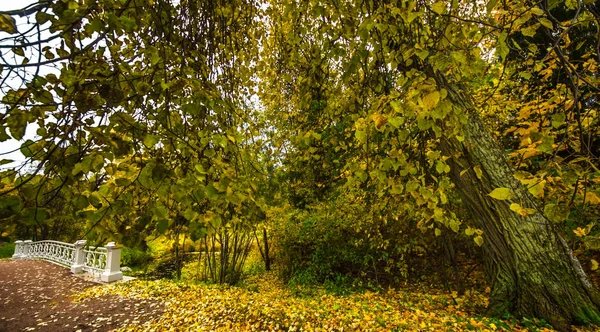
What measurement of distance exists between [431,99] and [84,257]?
12207 mm

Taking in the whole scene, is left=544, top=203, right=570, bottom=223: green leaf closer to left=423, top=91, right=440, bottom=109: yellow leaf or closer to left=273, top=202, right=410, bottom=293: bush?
left=423, top=91, right=440, bottom=109: yellow leaf

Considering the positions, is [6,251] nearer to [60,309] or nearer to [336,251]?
[60,309]

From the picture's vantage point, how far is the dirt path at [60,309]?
4.95m

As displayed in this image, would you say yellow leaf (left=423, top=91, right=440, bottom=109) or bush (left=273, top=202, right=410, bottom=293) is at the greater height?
yellow leaf (left=423, top=91, right=440, bottom=109)

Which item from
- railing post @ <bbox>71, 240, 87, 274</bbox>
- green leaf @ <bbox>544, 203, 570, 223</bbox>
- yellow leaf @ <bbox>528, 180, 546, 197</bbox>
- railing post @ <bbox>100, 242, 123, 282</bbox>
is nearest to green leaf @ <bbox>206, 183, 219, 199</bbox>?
yellow leaf @ <bbox>528, 180, 546, 197</bbox>

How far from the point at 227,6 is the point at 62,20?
6.98 feet

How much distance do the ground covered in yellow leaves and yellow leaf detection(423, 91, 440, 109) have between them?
3.38 meters

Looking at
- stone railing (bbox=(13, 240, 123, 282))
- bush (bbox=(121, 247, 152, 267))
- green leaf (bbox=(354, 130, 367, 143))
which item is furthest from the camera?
bush (bbox=(121, 247, 152, 267))

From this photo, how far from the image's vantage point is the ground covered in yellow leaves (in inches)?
144

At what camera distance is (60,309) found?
585 cm

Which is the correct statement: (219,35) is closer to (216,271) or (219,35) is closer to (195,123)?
(195,123)

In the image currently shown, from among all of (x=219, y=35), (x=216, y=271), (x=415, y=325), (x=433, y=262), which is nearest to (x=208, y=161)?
(x=219, y=35)

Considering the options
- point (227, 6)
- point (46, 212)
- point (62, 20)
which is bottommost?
point (46, 212)

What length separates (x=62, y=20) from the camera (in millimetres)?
1188
